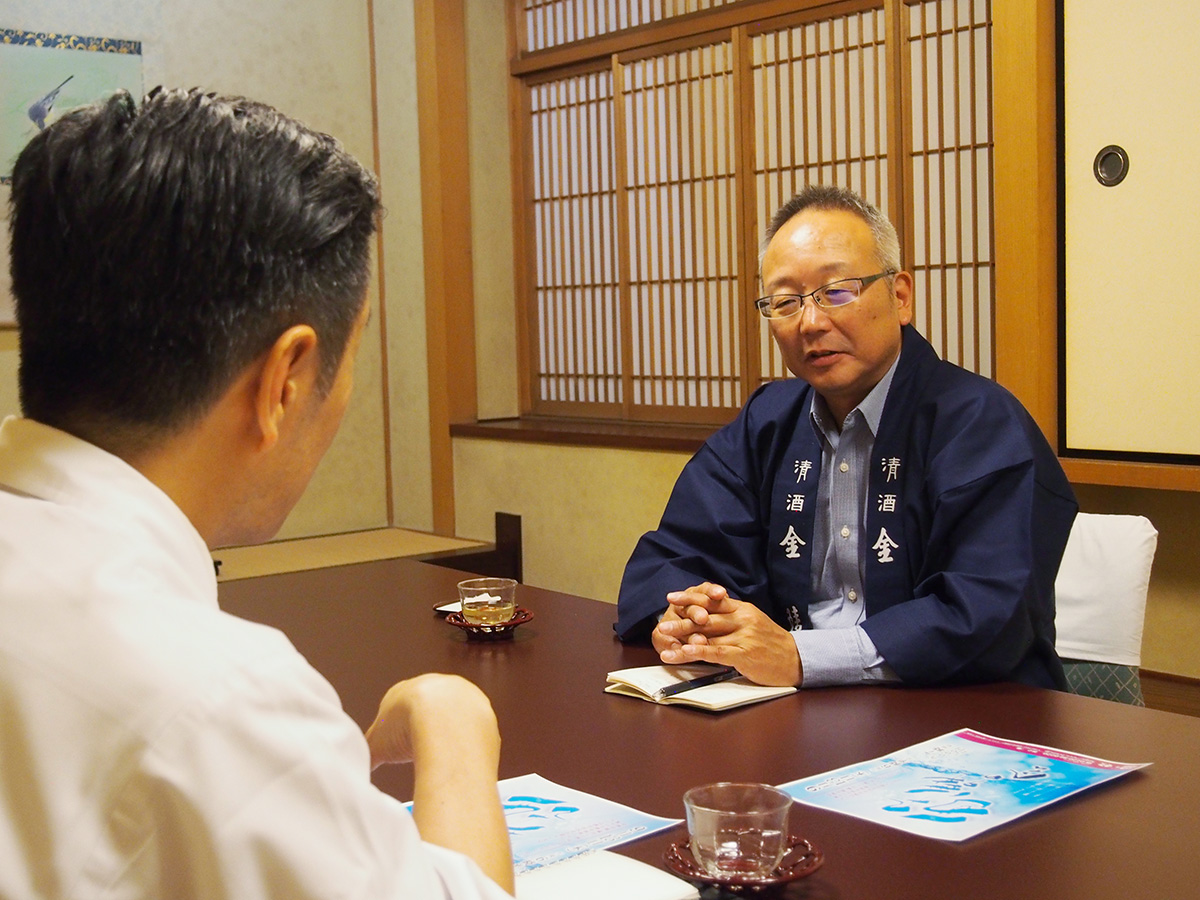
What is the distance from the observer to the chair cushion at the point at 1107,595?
2.09 meters

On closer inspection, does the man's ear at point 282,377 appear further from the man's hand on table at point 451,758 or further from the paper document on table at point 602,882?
the paper document on table at point 602,882

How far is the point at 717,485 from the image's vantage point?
2.28 m

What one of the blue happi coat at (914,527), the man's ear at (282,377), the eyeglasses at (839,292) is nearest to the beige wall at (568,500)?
the blue happi coat at (914,527)

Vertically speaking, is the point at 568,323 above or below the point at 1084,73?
below

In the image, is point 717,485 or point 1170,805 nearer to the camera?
point 1170,805

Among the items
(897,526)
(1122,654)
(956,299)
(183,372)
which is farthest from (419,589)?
(956,299)

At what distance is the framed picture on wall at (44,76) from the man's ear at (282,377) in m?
4.30

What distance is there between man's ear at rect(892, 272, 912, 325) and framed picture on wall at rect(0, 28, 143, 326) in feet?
11.3

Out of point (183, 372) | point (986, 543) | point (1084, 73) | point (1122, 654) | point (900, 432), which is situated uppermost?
point (1084, 73)

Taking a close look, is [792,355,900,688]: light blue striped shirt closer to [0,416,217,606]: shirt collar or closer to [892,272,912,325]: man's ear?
[892,272,912,325]: man's ear

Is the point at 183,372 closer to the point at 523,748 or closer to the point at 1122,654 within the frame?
the point at 523,748

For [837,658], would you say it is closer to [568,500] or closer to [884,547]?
[884,547]

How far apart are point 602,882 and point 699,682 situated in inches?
25.9

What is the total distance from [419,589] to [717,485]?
0.60m
